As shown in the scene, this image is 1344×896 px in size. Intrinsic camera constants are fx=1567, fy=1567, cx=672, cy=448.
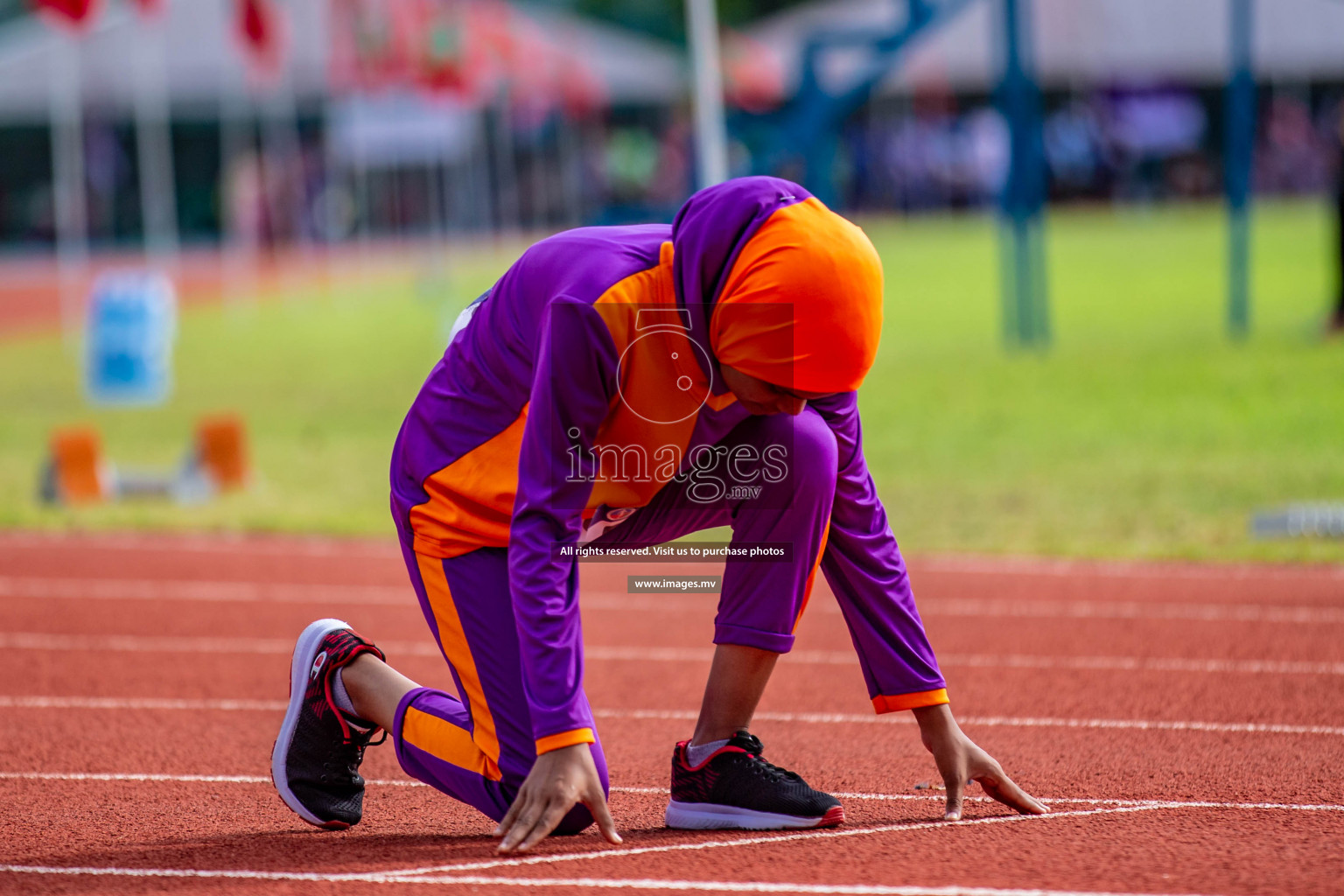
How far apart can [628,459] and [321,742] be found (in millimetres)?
985

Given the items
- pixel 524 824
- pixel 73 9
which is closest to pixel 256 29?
pixel 73 9

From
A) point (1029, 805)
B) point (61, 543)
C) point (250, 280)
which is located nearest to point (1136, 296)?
point (61, 543)

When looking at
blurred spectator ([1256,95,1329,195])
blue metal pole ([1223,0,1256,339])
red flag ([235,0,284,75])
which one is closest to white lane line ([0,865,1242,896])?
blue metal pole ([1223,0,1256,339])

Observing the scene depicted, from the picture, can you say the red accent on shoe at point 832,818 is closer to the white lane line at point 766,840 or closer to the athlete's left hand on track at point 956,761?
the white lane line at point 766,840

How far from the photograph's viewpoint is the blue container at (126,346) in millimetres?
14250

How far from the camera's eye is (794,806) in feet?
11.0

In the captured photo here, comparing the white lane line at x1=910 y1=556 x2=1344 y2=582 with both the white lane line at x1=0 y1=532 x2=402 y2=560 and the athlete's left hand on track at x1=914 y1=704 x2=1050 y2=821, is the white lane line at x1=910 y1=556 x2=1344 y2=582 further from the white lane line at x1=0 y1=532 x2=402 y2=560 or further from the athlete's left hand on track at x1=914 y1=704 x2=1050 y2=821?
the athlete's left hand on track at x1=914 y1=704 x2=1050 y2=821

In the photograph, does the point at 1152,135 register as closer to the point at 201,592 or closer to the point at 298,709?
the point at 201,592

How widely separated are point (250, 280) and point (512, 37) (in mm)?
7100

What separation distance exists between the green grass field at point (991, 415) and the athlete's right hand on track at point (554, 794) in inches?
194

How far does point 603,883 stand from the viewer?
2.98 m

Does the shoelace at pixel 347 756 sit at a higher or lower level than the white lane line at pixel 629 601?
higher

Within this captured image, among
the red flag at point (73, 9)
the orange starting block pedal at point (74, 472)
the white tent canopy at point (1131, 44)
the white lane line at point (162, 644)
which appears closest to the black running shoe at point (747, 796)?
the white lane line at point (162, 644)

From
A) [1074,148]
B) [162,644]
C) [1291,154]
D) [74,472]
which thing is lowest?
[162,644]
